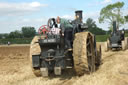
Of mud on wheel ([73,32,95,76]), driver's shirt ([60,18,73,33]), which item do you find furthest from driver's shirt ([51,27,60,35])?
mud on wheel ([73,32,95,76])

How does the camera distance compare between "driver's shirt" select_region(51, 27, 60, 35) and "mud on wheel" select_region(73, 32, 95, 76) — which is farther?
"driver's shirt" select_region(51, 27, 60, 35)

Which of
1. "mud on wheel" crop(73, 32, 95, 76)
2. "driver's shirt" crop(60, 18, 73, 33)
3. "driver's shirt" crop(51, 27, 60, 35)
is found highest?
"driver's shirt" crop(60, 18, 73, 33)

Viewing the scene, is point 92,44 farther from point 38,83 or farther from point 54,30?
point 38,83

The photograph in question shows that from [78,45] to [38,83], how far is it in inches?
67.1

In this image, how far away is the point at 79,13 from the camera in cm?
852

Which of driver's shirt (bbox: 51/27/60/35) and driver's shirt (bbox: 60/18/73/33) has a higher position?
driver's shirt (bbox: 60/18/73/33)

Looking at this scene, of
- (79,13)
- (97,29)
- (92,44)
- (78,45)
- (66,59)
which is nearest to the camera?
(78,45)

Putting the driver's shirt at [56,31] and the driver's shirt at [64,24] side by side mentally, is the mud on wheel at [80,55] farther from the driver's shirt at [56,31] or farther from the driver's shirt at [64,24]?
the driver's shirt at [56,31]

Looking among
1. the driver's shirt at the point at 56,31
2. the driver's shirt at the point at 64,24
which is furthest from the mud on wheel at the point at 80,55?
the driver's shirt at the point at 56,31

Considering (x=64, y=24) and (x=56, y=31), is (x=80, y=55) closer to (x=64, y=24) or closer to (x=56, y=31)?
(x=56, y=31)

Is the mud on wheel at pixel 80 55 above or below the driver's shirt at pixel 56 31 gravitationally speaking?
below

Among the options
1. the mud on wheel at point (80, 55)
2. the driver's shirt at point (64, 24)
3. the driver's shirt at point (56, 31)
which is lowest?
the mud on wheel at point (80, 55)

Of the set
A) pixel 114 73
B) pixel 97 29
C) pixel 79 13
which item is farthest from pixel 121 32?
pixel 97 29

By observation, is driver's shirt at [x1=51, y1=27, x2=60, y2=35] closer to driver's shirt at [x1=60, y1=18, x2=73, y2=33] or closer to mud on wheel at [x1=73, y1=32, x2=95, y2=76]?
driver's shirt at [x1=60, y1=18, x2=73, y2=33]
